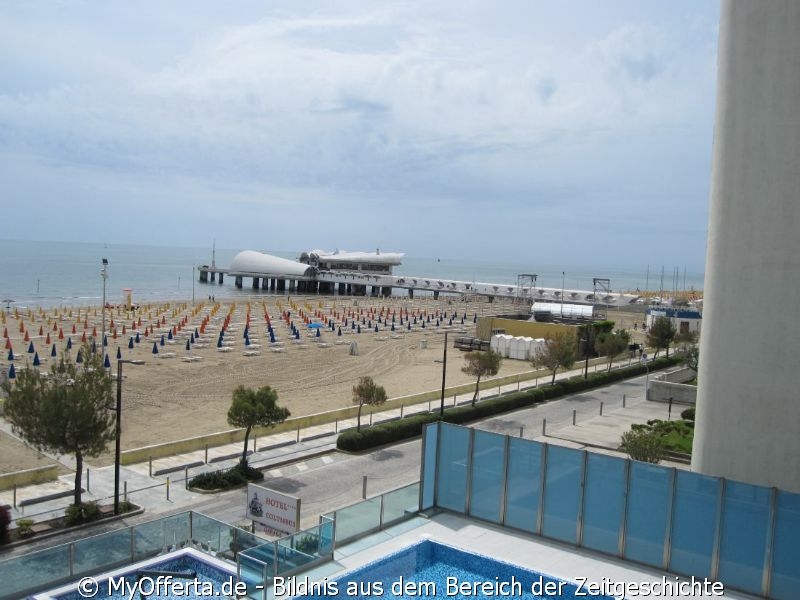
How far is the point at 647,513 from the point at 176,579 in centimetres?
669

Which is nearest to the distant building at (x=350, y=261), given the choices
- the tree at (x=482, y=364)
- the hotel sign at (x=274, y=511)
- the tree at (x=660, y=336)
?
the tree at (x=660, y=336)

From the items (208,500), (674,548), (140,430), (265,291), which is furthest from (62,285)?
(674,548)

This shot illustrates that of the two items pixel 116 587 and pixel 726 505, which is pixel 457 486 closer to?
pixel 726 505

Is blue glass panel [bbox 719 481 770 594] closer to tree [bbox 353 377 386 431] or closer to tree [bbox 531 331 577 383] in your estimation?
tree [bbox 353 377 386 431]

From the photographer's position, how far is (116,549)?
10.3 m

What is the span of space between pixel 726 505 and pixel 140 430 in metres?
17.2

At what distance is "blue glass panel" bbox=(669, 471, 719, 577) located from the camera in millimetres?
9859

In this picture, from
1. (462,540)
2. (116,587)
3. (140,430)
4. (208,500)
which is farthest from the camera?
(140,430)

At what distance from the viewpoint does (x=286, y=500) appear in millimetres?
12172

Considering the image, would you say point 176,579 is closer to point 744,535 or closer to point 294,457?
point 744,535

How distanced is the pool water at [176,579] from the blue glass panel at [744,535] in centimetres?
664

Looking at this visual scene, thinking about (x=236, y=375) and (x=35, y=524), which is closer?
(x=35, y=524)

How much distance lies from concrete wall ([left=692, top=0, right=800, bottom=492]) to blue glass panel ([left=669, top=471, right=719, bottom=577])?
1406 millimetres

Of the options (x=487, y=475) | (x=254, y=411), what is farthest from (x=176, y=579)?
(x=254, y=411)
